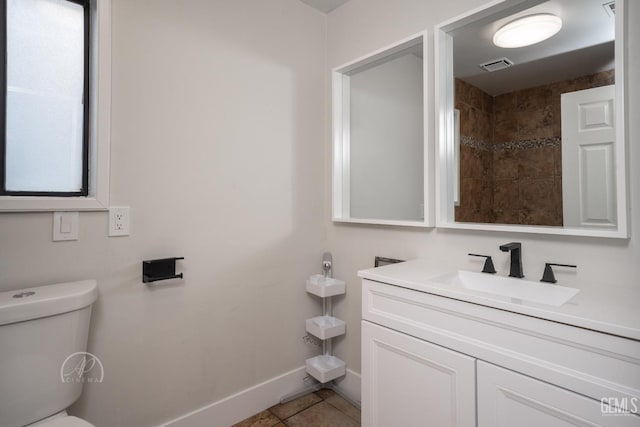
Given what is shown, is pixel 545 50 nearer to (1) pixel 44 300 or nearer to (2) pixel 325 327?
(2) pixel 325 327

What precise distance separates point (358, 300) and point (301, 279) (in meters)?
0.37

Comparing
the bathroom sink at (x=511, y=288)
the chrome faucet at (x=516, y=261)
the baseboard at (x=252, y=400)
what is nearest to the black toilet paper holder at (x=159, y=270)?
the baseboard at (x=252, y=400)

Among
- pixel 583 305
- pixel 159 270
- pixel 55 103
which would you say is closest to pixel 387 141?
pixel 583 305

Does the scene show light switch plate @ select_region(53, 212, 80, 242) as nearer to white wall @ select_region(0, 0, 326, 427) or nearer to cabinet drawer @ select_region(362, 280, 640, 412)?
white wall @ select_region(0, 0, 326, 427)

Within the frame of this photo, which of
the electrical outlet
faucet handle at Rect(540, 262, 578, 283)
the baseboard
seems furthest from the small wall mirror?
the electrical outlet

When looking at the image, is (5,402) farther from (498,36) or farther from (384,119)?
(498,36)

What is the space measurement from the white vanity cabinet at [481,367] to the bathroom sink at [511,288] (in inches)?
4.3

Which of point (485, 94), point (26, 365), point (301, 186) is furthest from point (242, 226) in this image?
point (485, 94)

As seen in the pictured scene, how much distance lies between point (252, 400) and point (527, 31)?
2.14 meters

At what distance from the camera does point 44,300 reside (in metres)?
1.03

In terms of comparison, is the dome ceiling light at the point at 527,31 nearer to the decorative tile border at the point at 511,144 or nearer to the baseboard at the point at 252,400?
the decorative tile border at the point at 511,144

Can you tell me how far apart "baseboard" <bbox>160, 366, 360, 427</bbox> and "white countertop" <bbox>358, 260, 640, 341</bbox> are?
3.31ft

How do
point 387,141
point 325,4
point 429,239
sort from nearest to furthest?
point 429,239 → point 387,141 → point 325,4

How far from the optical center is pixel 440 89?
1.50m
